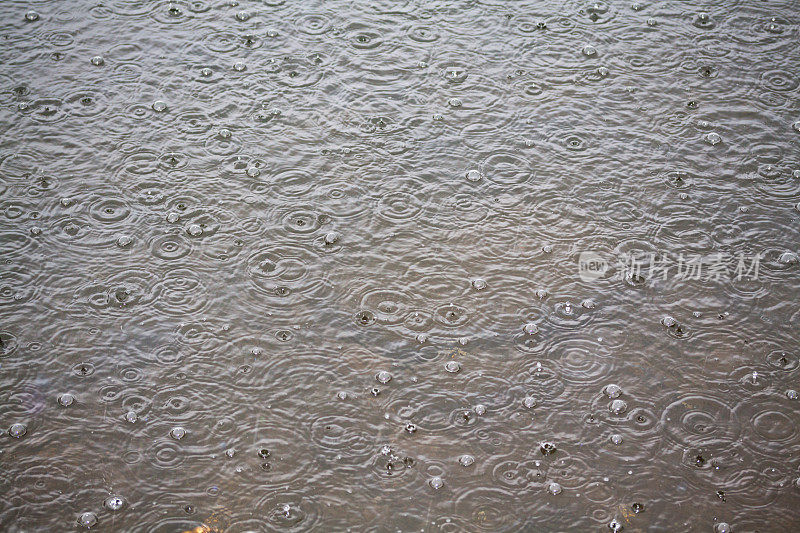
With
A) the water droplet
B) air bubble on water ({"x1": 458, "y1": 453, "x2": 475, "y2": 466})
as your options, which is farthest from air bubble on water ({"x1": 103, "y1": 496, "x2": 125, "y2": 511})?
air bubble on water ({"x1": 458, "y1": 453, "x2": 475, "y2": 466})

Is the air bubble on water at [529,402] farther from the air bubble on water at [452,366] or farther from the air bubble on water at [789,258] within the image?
the air bubble on water at [789,258]

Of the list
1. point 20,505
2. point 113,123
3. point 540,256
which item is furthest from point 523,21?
point 20,505

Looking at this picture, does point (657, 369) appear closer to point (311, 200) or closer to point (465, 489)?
point (465, 489)

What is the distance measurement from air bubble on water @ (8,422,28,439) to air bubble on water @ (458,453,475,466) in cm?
167

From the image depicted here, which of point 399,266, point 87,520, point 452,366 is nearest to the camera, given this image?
point 87,520

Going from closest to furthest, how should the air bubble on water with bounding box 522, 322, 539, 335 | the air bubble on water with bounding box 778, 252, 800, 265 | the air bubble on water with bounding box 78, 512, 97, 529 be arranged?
1. the air bubble on water with bounding box 78, 512, 97, 529
2. the air bubble on water with bounding box 522, 322, 539, 335
3. the air bubble on water with bounding box 778, 252, 800, 265

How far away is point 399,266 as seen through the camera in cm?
360

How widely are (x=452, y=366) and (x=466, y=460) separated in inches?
17.1

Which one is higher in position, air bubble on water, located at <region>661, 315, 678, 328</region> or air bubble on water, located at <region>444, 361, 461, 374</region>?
air bubble on water, located at <region>661, 315, 678, 328</region>

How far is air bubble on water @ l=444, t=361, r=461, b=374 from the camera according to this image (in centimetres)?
321

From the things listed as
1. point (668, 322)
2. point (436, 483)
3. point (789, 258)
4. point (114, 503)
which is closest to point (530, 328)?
point (668, 322)

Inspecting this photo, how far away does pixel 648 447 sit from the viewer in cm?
297

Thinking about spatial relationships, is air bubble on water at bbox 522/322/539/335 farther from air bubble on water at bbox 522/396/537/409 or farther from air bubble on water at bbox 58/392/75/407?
air bubble on water at bbox 58/392/75/407

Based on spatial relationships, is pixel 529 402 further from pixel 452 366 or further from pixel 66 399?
pixel 66 399
